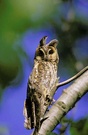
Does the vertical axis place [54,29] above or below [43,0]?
above

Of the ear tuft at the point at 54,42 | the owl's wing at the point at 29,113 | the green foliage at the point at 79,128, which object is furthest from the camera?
the ear tuft at the point at 54,42

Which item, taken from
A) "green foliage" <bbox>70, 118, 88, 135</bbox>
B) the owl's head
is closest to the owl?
the owl's head

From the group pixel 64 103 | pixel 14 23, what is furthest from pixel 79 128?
pixel 14 23

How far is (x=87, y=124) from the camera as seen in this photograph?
47.6 inches

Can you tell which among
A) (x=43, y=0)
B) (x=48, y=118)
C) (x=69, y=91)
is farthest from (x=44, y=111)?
(x=43, y=0)

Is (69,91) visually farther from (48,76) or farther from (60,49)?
(60,49)

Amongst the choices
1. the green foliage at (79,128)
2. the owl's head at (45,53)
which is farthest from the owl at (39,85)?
the green foliage at (79,128)

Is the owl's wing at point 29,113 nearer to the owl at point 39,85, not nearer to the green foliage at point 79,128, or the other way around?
the owl at point 39,85

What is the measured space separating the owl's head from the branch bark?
18cm

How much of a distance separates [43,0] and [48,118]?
42cm

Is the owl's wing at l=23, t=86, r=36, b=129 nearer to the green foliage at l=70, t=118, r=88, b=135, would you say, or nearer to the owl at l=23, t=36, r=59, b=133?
the owl at l=23, t=36, r=59, b=133

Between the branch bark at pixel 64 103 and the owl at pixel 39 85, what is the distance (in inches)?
0.9

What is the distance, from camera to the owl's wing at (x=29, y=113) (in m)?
1.30

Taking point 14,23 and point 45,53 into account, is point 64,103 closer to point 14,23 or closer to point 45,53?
point 45,53
